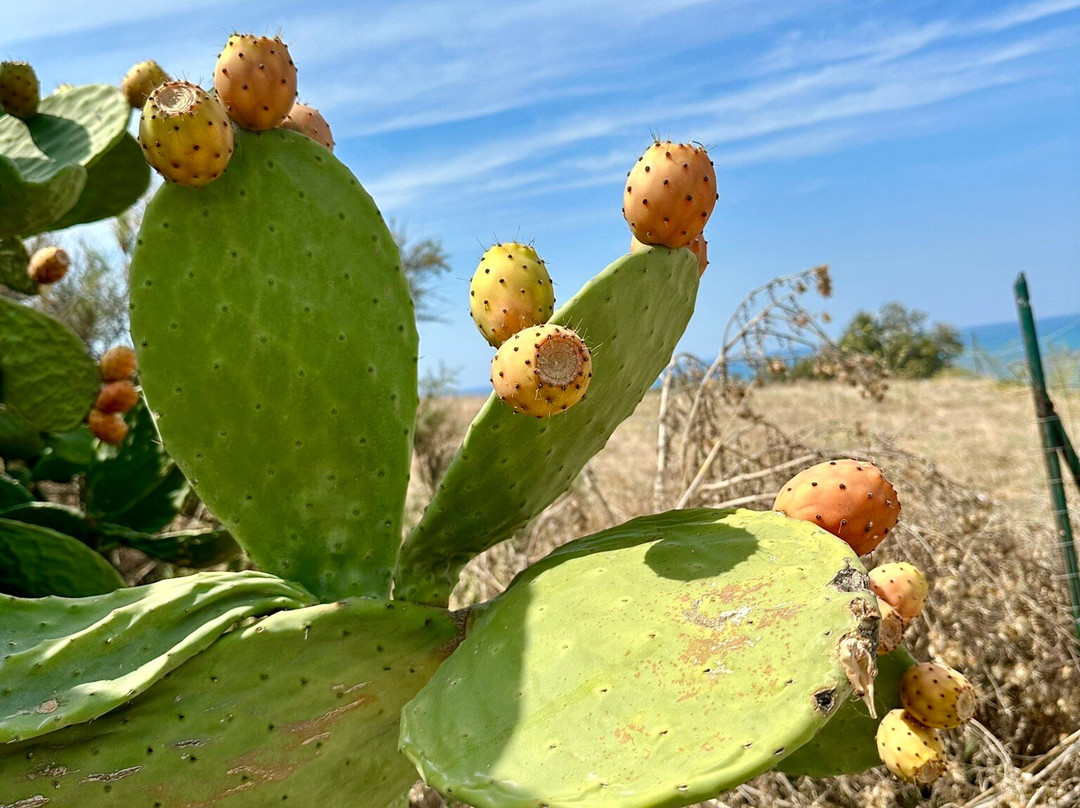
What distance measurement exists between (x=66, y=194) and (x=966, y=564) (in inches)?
116

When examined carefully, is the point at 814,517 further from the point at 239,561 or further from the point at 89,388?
the point at 239,561

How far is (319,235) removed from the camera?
1.45 meters

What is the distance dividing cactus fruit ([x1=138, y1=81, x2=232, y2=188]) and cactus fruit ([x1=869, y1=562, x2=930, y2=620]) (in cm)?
115

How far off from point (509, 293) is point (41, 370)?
1846mm

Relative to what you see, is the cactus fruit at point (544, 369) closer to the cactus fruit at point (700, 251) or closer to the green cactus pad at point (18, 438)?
the cactus fruit at point (700, 251)

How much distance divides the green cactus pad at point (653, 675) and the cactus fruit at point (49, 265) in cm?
202

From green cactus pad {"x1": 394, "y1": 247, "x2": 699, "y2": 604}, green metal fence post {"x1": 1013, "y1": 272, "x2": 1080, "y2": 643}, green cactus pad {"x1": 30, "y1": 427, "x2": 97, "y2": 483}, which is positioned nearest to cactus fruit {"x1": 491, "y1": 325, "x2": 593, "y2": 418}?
green cactus pad {"x1": 394, "y1": 247, "x2": 699, "y2": 604}

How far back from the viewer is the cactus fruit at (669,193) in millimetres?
1204

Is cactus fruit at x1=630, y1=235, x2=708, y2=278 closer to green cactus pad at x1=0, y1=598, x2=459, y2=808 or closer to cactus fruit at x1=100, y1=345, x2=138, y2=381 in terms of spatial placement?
green cactus pad at x1=0, y1=598, x2=459, y2=808

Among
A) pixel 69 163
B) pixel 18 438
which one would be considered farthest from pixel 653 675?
pixel 18 438

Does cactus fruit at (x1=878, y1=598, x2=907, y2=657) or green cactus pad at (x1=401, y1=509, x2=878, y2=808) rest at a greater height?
green cactus pad at (x1=401, y1=509, x2=878, y2=808)

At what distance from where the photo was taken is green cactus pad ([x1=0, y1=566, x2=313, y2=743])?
42.4 inches

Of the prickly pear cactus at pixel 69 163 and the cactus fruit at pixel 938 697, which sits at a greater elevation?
the prickly pear cactus at pixel 69 163

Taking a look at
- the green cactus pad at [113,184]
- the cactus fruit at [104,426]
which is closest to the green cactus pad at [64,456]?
the cactus fruit at [104,426]
